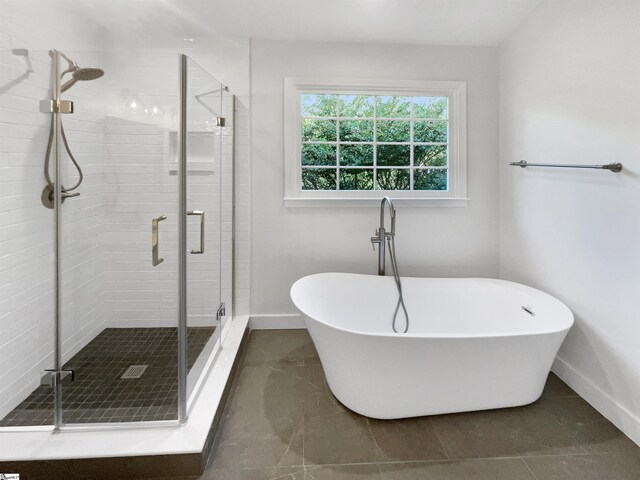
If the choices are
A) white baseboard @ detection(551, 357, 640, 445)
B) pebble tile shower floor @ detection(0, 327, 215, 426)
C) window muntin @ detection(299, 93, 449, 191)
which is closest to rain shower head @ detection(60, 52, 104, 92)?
pebble tile shower floor @ detection(0, 327, 215, 426)

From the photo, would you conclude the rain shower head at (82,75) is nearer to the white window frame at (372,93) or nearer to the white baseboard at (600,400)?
the white window frame at (372,93)

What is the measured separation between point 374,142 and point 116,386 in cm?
254

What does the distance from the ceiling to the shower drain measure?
6.33 feet

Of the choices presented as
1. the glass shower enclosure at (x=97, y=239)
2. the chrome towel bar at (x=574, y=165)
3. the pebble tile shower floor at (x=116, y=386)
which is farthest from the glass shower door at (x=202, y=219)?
the chrome towel bar at (x=574, y=165)

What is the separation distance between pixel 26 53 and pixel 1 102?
0.89 ft

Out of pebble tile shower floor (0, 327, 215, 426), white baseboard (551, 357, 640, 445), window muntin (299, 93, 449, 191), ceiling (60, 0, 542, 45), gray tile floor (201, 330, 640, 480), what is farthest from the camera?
window muntin (299, 93, 449, 191)

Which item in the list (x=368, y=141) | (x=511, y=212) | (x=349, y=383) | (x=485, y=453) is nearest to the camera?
(x=485, y=453)

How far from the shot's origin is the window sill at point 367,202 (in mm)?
3123

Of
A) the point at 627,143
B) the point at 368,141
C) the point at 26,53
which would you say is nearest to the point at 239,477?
the point at 26,53

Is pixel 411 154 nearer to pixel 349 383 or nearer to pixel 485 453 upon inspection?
pixel 349 383

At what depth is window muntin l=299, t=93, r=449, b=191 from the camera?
3201mm

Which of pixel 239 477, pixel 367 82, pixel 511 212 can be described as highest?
pixel 367 82

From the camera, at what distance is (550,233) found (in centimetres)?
249

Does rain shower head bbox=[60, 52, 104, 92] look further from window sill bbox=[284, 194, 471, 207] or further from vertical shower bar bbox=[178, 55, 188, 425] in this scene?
window sill bbox=[284, 194, 471, 207]
